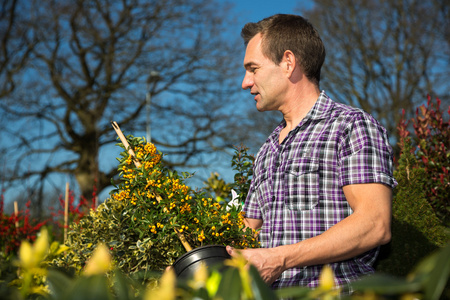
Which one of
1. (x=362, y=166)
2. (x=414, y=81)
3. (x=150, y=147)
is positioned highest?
(x=414, y=81)

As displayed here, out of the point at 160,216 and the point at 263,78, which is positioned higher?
the point at 263,78

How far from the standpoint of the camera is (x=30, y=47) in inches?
482

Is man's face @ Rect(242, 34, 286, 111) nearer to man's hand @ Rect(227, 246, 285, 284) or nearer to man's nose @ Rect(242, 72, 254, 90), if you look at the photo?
man's nose @ Rect(242, 72, 254, 90)

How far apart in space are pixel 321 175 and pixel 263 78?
69 cm

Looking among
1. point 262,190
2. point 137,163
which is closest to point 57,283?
point 137,163

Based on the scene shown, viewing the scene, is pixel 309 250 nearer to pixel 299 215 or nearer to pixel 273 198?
pixel 299 215

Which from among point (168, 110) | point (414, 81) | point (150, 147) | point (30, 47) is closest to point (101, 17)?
point (30, 47)

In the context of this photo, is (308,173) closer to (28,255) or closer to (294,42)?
(294,42)

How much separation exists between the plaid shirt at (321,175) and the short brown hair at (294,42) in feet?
0.77

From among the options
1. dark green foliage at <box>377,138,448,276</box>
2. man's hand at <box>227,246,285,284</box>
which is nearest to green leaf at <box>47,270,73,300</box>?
man's hand at <box>227,246,285,284</box>

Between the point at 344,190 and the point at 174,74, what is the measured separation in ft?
39.8

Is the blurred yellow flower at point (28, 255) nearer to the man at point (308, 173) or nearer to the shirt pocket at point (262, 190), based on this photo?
the man at point (308, 173)

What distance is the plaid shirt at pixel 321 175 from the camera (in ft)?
6.11

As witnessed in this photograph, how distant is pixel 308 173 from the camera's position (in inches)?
79.8
